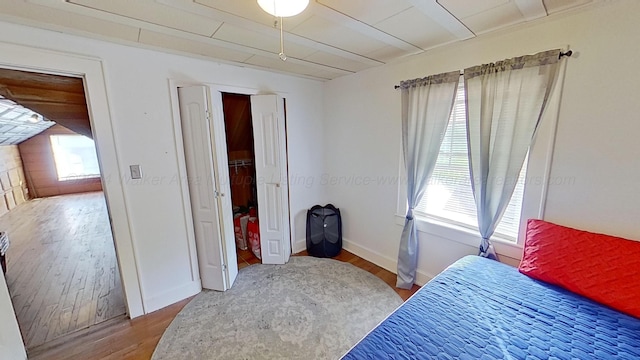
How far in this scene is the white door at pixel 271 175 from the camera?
2629 millimetres

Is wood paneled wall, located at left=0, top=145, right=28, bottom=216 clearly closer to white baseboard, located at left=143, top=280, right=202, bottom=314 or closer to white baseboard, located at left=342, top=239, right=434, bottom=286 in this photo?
white baseboard, located at left=143, top=280, right=202, bottom=314

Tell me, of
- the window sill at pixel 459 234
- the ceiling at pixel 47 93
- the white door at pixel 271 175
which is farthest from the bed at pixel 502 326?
the ceiling at pixel 47 93

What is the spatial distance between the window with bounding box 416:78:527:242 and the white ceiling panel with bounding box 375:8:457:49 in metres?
0.39

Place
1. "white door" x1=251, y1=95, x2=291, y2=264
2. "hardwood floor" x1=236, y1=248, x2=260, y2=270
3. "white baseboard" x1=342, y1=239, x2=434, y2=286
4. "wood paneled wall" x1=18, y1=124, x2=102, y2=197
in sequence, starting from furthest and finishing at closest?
1. "wood paneled wall" x1=18, y1=124, x2=102, y2=197
2. "hardwood floor" x1=236, y1=248, x2=260, y2=270
3. "white door" x1=251, y1=95, x2=291, y2=264
4. "white baseboard" x1=342, y1=239, x2=434, y2=286

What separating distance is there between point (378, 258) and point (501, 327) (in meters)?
1.70

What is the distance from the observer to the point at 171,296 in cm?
222

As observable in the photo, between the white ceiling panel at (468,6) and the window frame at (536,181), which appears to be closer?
the white ceiling panel at (468,6)

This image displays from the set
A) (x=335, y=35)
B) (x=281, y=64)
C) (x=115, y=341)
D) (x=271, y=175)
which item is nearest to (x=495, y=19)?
(x=335, y=35)

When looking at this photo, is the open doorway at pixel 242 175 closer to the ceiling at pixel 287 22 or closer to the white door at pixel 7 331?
the ceiling at pixel 287 22

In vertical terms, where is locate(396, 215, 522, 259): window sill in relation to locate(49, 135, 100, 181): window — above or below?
below

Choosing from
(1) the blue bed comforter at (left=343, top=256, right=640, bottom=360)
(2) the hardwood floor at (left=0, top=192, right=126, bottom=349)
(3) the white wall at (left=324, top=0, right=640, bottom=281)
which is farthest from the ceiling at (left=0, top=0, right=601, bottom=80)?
(2) the hardwood floor at (left=0, top=192, right=126, bottom=349)

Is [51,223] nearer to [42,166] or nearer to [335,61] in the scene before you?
[42,166]

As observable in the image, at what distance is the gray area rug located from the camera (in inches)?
67.6

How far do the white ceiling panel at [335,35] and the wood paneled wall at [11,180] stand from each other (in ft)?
25.1
